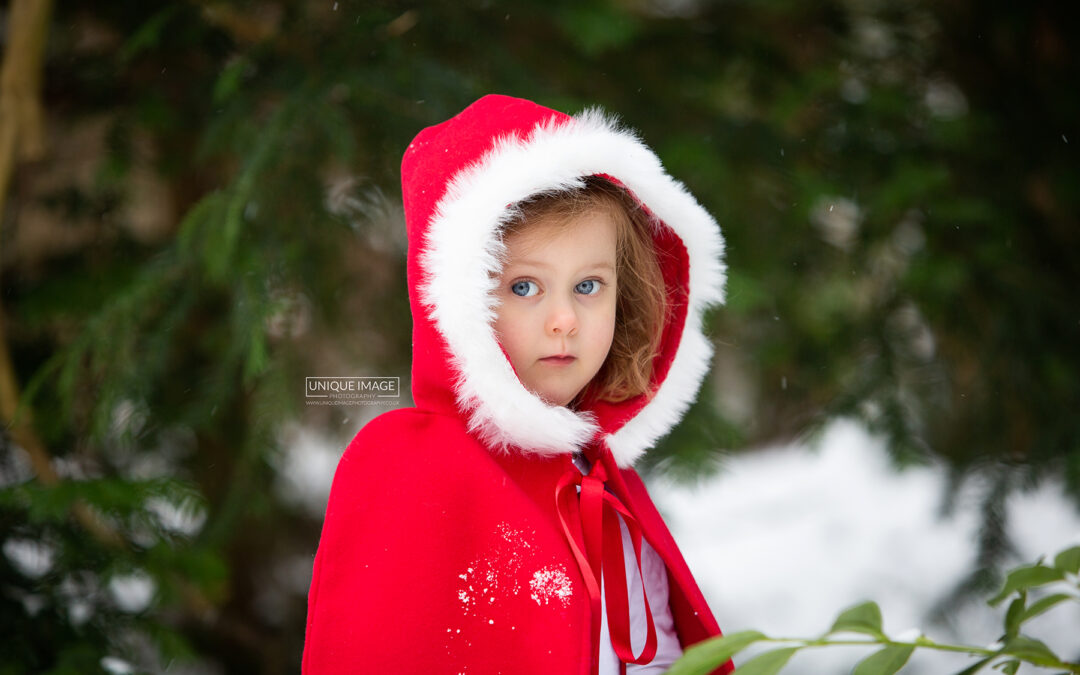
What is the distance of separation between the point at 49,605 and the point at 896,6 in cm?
230

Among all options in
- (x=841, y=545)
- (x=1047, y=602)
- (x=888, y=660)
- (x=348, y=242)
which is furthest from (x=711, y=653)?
(x=841, y=545)

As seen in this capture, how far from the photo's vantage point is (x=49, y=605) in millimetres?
1367

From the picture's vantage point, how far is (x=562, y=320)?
1021mm

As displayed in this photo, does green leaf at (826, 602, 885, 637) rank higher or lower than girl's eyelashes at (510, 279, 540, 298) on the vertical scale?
lower

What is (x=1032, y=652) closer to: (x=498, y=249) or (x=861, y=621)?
(x=861, y=621)

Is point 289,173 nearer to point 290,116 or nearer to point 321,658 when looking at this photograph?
point 290,116

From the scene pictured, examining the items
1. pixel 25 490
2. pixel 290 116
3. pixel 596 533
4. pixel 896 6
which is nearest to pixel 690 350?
pixel 596 533

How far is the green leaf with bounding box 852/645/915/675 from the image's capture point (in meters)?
0.63

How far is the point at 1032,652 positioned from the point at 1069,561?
11 centimetres

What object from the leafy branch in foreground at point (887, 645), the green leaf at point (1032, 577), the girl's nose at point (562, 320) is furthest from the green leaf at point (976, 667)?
the girl's nose at point (562, 320)

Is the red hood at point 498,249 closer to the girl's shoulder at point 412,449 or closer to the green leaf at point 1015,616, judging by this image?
the girl's shoulder at point 412,449

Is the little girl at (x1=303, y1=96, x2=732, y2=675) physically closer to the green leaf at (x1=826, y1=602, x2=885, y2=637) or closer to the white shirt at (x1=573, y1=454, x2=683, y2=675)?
the white shirt at (x1=573, y1=454, x2=683, y2=675)

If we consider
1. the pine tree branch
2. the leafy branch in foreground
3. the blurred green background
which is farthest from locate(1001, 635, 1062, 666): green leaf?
the pine tree branch

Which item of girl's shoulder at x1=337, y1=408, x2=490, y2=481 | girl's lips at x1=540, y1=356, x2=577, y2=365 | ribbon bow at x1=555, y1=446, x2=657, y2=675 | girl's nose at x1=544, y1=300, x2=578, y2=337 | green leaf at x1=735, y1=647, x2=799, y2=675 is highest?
girl's nose at x1=544, y1=300, x2=578, y2=337
